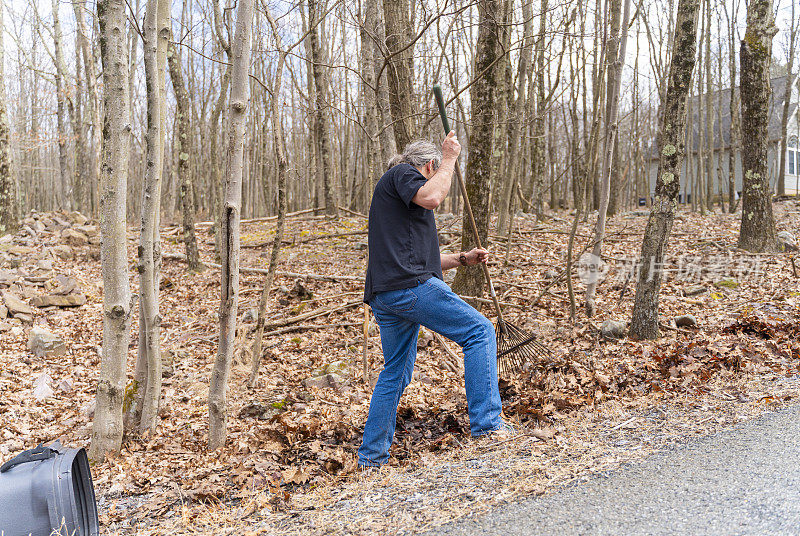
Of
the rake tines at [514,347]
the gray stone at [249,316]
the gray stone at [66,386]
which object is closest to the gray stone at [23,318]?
the gray stone at [66,386]

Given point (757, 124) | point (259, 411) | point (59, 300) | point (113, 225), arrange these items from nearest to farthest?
point (113, 225), point (259, 411), point (59, 300), point (757, 124)

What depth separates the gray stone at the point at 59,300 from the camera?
894 cm

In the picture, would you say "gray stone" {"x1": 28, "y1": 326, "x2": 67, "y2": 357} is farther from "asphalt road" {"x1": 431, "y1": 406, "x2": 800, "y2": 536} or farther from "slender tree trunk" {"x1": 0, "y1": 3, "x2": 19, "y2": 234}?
"slender tree trunk" {"x1": 0, "y1": 3, "x2": 19, "y2": 234}

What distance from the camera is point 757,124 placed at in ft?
31.2

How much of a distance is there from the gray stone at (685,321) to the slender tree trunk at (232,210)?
16.1 ft

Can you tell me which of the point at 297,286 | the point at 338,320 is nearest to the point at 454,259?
the point at 338,320

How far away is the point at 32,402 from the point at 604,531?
17.8ft

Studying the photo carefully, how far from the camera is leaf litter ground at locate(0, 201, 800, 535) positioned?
9.76 ft

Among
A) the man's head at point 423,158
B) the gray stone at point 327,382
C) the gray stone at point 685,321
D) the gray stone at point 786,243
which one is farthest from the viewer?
the gray stone at point 786,243

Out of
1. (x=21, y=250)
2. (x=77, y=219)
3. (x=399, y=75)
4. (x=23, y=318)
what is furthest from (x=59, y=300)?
(x=77, y=219)

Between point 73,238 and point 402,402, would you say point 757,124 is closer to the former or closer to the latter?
point 402,402

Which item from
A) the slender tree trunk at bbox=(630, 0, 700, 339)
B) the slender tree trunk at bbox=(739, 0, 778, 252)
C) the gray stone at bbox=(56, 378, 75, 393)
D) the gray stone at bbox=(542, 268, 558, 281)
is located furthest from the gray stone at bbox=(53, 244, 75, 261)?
the slender tree trunk at bbox=(739, 0, 778, 252)

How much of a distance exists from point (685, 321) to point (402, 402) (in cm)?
357

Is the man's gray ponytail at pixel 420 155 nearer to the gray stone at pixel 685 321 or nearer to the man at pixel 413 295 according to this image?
the man at pixel 413 295
